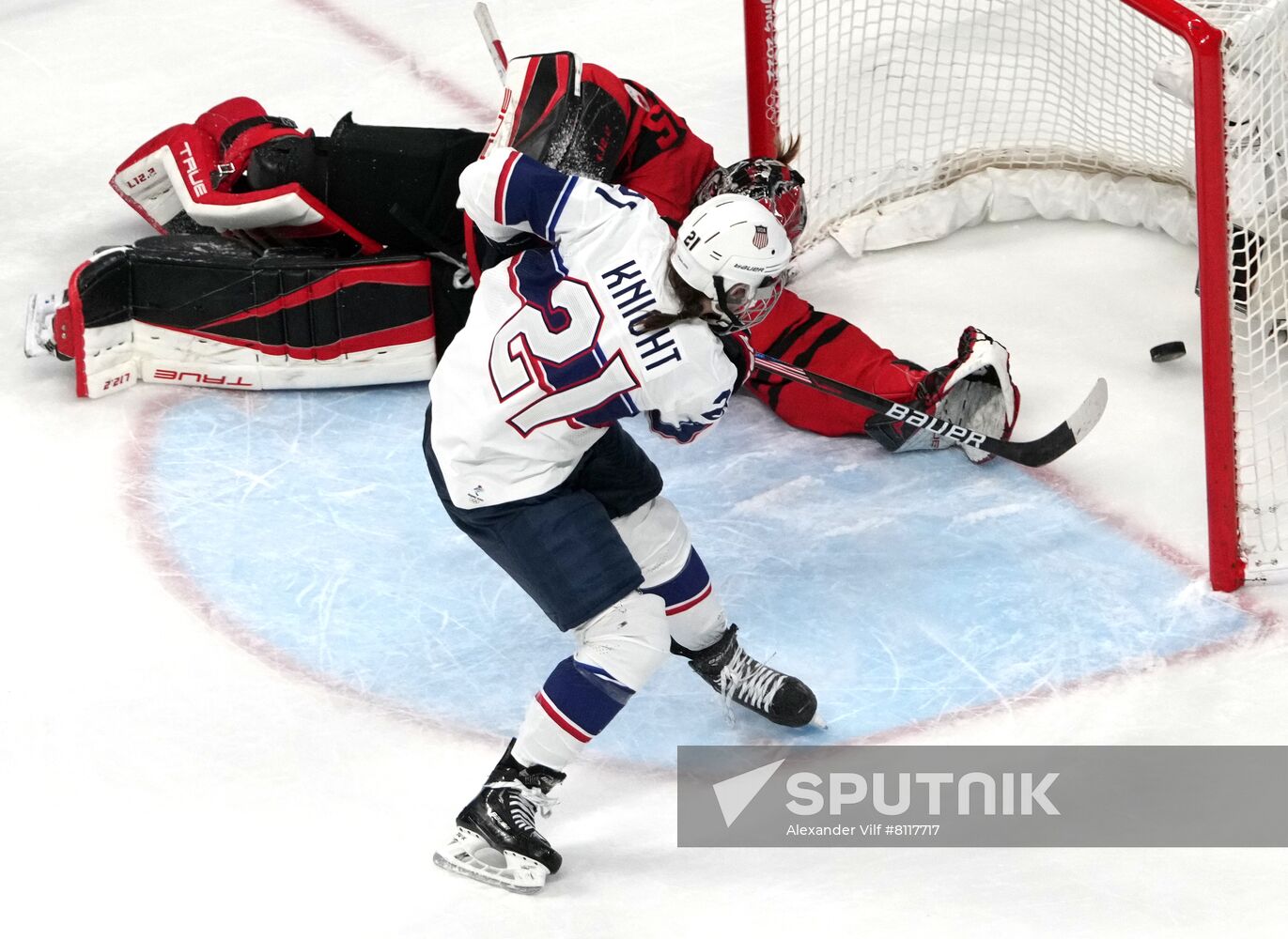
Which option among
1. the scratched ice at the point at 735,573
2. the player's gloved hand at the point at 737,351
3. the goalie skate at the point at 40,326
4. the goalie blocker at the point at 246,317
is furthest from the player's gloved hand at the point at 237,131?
the player's gloved hand at the point at 737,351

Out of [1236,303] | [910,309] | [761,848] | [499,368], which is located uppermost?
[499,368]

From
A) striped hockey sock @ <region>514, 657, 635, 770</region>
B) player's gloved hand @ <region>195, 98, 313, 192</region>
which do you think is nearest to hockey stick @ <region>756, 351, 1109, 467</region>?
striped hockey sock @ <region>514, 657, 635, 770</region>

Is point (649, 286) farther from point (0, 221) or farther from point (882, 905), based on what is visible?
point (0, 221)

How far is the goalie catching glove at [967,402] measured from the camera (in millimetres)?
3268

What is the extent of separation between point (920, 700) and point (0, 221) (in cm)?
269

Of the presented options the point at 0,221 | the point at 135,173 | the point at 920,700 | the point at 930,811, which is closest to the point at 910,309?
the point at 920,700

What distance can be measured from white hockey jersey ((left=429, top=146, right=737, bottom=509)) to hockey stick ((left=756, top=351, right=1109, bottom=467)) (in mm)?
561

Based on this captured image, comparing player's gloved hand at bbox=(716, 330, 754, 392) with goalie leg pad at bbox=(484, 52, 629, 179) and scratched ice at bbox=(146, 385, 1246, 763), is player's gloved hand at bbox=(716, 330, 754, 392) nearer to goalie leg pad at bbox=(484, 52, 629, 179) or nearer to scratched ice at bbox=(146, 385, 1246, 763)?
scratched ice at bbox=(146, 385, 1246, 763)

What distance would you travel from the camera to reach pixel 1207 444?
2889 mm

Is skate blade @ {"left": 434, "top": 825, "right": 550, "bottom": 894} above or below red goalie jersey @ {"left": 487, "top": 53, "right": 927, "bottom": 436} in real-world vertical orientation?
below

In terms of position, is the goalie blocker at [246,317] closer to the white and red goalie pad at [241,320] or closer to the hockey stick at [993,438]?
the white and red goalie pad at [241,320]

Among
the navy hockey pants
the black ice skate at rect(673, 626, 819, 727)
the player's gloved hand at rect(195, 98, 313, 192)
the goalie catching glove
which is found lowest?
the black ice skate at rect(673, 626, 819, 727)

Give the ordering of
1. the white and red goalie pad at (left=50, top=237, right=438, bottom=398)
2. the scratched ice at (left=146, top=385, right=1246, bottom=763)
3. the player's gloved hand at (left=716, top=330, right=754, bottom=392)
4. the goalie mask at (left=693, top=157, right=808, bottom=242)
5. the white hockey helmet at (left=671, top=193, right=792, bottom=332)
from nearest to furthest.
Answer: the white hockey helmet at (left=671, top=193, right=792, bottom=332) < the player's gloved hand at (left=716, top=330, right=754, bottom=392) < the scratched ice at (left=146, top=385, right=1246, bottom=763) < the goalie mask at (left=693, top=157, right=808, bottom=242) < the white and red goalie pad at (left=50, top=237, right=438, bottom=398)

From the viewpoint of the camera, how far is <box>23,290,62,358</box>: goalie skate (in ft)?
11.7
